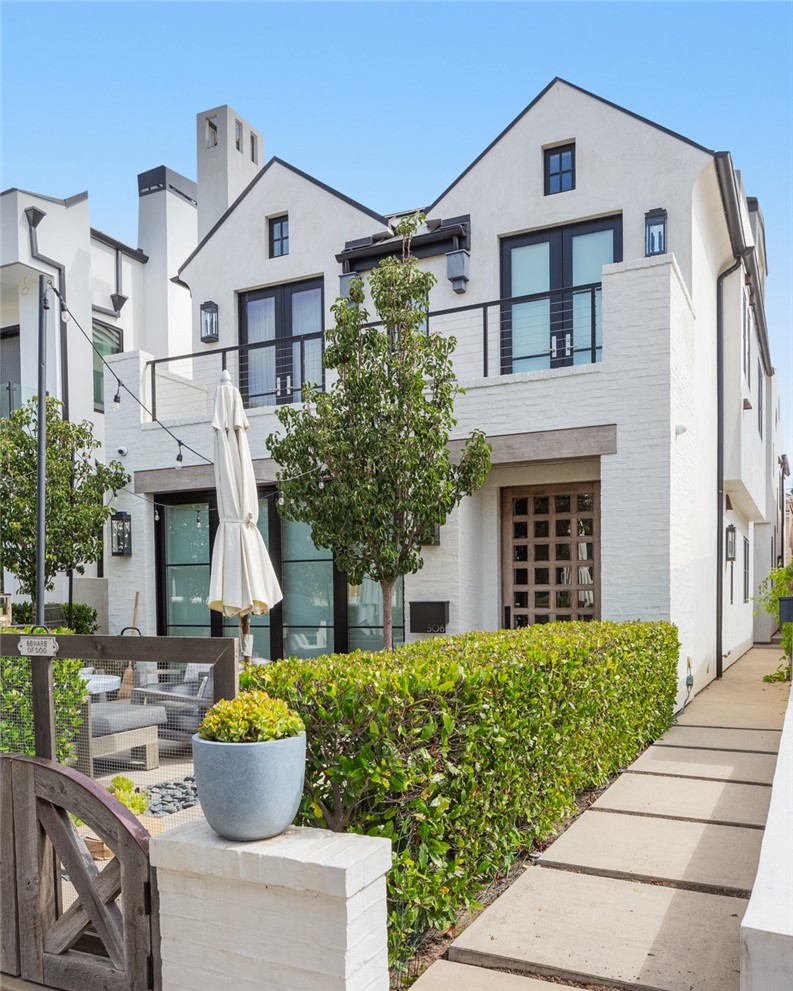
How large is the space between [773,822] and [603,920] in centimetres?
109

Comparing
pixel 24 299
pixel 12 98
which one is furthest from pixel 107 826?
pixel 24 299

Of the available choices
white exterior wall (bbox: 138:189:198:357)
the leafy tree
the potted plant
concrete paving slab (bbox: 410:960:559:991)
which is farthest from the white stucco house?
the potted plant

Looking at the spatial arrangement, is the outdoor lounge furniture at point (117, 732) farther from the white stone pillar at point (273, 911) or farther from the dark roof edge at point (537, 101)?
the dark roof edge at point (537, 101)

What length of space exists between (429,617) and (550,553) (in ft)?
5.72

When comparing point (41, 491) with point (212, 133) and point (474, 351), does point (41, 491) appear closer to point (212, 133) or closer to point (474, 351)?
point (474, 351)

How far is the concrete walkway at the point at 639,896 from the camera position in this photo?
3275mm

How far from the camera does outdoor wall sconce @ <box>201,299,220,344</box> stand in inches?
507

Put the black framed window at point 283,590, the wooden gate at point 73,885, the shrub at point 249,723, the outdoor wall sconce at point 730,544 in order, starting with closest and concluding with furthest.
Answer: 1. the shrub at point 249,723
2. the wooden gate at point 73,885
3. the black framed window at point 283,590
4. the outdoor wall sconce at point 730,544

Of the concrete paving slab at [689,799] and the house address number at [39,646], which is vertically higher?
the house address number at [39,646]

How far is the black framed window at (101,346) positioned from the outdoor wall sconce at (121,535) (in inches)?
187

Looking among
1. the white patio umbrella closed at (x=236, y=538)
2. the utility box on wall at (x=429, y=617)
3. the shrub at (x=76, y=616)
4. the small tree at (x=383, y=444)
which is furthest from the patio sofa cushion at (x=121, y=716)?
the shrub at (x=76, y=616)

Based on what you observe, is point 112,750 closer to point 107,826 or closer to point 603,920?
point 107,826

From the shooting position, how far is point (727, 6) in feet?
23.4

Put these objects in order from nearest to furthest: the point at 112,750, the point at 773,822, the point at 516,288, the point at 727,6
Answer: the point at 773,822 < the point at 112,750 < the point at 727,6 < the point at 516,288
